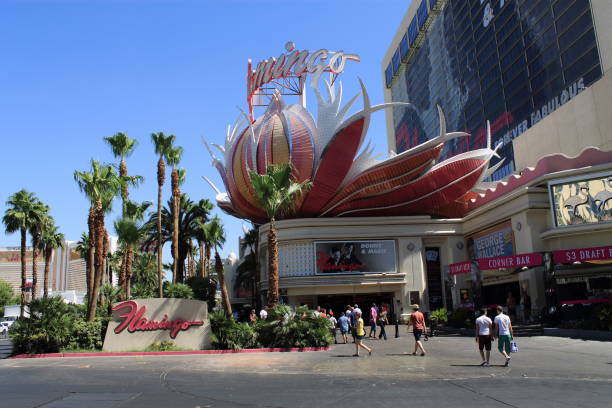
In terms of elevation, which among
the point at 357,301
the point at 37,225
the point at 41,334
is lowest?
the point at 41,334

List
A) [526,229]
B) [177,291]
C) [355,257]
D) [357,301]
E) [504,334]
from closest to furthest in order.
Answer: [504,334], [526,229], [177,291], [355,257], [357,301]

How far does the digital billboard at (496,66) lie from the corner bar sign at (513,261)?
36742 millimetres

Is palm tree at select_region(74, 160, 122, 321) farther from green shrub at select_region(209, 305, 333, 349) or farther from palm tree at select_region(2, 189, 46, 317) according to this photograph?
palm tree at select_region(2, 189, 46, 317)

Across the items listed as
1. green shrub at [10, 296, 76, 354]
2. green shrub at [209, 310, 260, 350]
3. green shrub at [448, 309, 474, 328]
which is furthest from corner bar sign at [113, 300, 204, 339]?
green shrub at [448, 309, 474, 328]

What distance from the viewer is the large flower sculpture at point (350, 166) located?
35.8 m

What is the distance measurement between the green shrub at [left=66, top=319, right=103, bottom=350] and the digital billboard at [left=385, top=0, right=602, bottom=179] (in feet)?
177

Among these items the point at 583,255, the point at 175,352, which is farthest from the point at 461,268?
the point at 175,352

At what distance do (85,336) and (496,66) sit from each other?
2826 inches

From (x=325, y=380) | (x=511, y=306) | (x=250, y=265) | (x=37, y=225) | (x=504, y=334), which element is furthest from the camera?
(x=250, y=265)

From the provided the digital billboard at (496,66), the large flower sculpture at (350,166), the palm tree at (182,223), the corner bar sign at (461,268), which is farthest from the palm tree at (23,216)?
the digital billboard at (496,66)

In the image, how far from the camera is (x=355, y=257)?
36094mm

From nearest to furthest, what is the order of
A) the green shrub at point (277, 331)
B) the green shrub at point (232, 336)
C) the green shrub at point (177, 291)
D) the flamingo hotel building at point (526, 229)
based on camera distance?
1. the green shrub at point (277, 331)
2. the green shrub at point (232, 336)
3. the flamingo hotel building at point (526, 229)
4. the green shrub at point (177, 291)

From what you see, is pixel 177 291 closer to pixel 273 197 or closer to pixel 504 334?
pixel 273 197

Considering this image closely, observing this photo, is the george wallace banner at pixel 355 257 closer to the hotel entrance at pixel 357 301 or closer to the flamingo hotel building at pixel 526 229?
the flamingo hotel building at pixel 526 229
